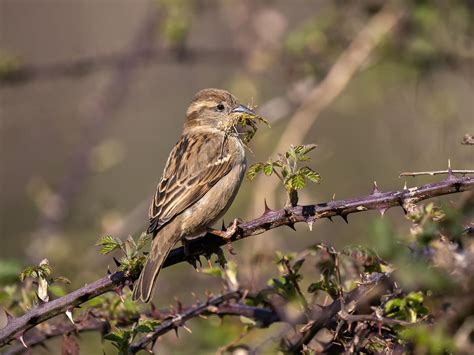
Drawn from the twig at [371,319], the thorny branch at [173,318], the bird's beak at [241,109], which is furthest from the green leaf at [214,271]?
the bird's beak at [241,109]

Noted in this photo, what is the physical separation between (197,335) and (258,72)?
10.2 feet

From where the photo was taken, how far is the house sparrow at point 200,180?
15.7ft

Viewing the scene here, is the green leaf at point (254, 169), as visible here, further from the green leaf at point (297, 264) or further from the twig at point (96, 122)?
the twig at point (96, 122)

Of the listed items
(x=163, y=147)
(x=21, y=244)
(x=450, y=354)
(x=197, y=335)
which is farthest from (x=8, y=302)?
(x=163, y=147)

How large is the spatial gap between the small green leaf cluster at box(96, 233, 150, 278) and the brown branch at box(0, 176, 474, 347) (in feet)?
0.33

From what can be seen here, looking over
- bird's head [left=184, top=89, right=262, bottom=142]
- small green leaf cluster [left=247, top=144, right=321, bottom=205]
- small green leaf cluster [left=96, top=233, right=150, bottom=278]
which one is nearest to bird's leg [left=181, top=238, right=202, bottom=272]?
small green leaf cluster [left=96, top=233, right=150, bottom=278]

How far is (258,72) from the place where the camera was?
728 centimetres

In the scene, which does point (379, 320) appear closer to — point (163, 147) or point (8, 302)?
point (8, 302)

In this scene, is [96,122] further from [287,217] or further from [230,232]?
[287,217]

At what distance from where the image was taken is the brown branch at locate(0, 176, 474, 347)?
296 centimetres

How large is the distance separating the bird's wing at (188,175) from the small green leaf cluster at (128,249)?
1292 millimetres

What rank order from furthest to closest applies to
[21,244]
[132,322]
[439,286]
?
[21,244], [132,322], [439,286]

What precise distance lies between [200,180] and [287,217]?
2033mm

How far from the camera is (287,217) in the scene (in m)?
3.25
